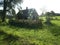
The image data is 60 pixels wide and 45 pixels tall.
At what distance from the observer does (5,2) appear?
40.1m

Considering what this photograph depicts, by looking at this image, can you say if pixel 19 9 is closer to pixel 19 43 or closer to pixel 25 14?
pixel 25 14

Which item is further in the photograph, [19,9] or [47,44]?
[19,9]

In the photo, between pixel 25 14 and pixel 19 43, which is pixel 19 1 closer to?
pixel 25 14

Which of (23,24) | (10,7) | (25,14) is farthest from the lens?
(25,14)

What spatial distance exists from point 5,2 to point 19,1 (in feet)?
12.2

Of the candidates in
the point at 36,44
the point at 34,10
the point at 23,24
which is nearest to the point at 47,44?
the point at 36,44

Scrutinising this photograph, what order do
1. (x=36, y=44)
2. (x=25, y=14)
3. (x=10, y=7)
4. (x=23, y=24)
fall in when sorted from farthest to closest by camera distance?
1. (x=25, y=14)
2. (x=10, y=7)
3. (x=23, y=24)
4. (x=36, y=44)

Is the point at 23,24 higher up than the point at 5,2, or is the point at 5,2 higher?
the point at 5,2

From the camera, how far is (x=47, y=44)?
15758mm

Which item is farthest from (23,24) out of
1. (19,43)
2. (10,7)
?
(19,43)

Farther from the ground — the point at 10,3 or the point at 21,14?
the point at 10,3

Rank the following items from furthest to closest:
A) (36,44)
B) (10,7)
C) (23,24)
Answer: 1. (10,7)
2. (23,24)
3. (36,44)

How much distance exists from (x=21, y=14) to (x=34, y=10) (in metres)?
3.98

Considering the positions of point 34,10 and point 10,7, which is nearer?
point 10,7
